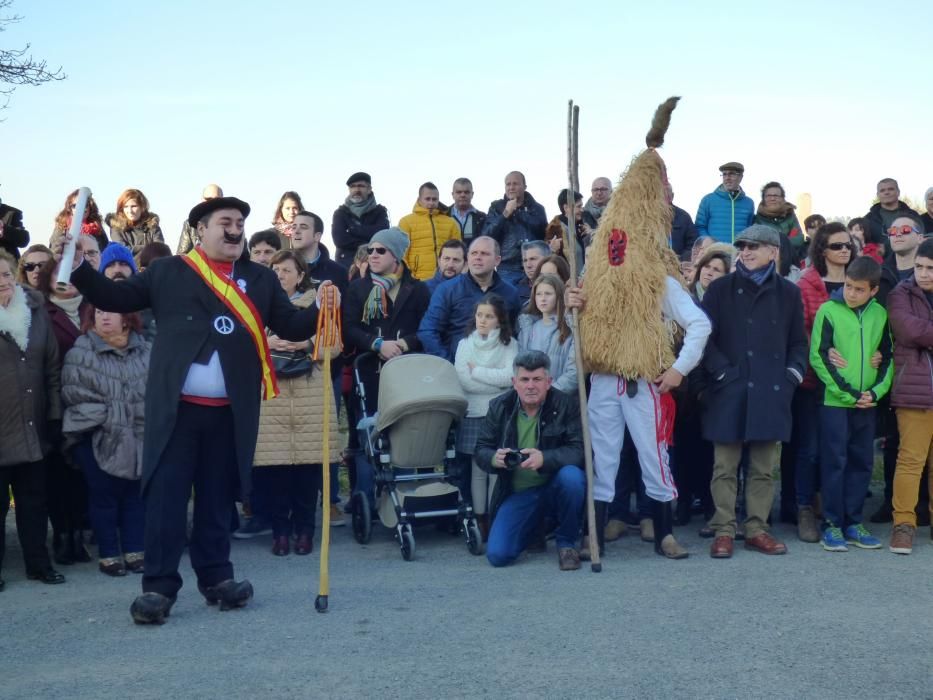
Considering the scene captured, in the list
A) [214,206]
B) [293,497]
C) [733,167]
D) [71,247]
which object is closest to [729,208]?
[733,167]

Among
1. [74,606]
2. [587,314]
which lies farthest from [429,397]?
[74,606]

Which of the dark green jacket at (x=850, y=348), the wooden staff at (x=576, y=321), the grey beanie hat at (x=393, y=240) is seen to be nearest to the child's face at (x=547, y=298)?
the wooden staff at (x=576, y=321)

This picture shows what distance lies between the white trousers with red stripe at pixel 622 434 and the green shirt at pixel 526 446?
39 cm

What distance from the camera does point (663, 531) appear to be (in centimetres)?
754

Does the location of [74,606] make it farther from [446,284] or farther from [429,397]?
[446,284]

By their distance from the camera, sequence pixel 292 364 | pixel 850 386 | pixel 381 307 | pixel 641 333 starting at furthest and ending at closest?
pixel 381 307 < pixel 292 364 < pixel 850 386 < pixel 641 333

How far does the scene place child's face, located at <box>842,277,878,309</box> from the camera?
789 centimetres

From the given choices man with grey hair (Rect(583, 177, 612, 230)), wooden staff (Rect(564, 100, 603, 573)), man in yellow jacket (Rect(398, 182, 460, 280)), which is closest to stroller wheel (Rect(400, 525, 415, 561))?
wooden staff (Rect(564, 100, 603, 573))

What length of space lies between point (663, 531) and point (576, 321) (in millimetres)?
1458

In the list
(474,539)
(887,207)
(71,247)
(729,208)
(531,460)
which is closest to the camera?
(71,247)

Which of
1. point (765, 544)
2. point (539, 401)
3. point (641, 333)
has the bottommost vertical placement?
point (765, 544)

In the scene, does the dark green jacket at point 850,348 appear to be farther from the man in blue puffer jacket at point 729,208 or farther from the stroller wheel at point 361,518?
the man in blue puffer jacket at point 729,208

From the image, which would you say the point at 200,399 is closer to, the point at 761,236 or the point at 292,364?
the point at 292,364

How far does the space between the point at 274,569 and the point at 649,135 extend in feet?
11.9
